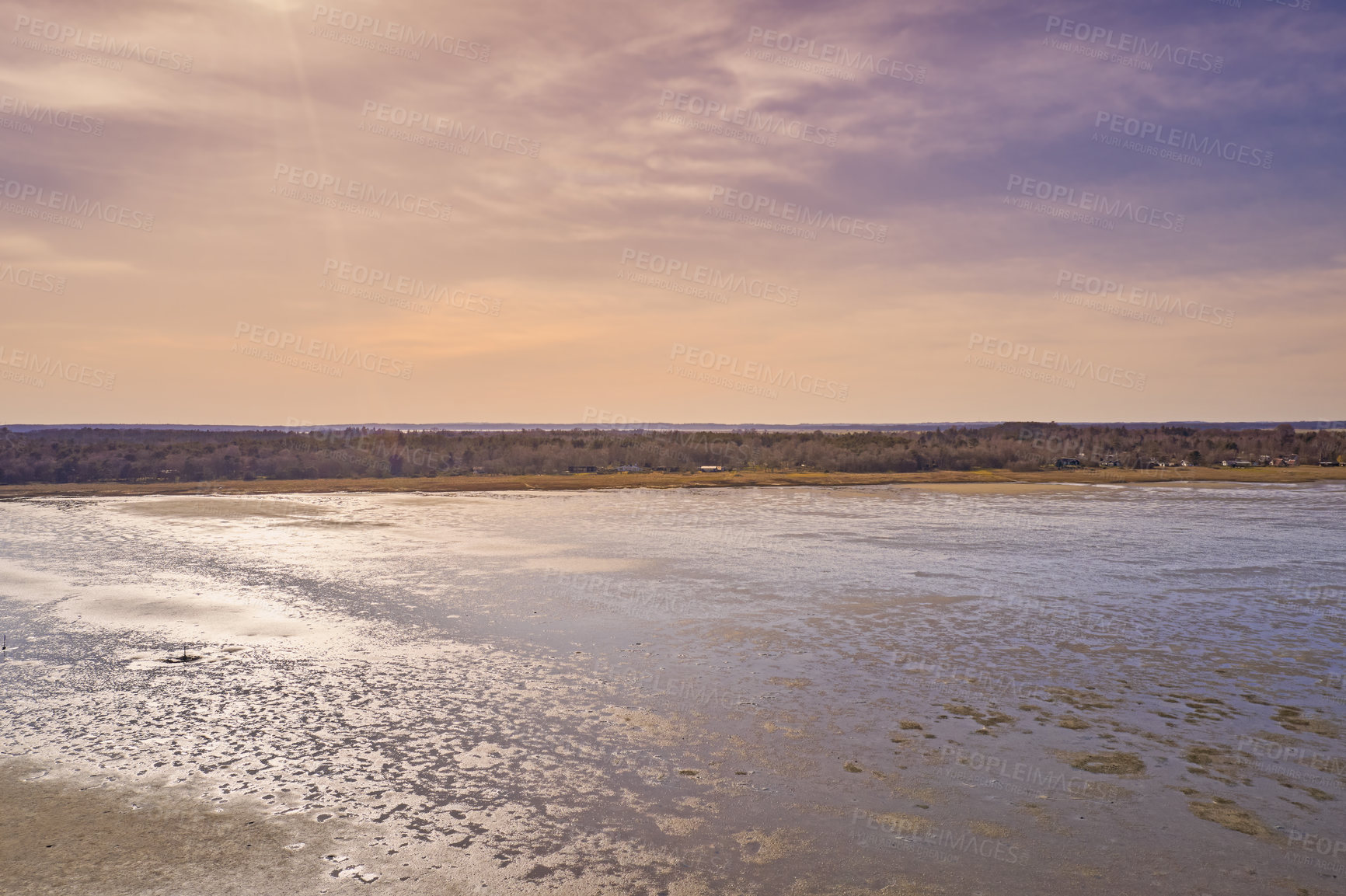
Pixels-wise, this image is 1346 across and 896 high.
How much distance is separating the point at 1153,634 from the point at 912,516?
15970 mm

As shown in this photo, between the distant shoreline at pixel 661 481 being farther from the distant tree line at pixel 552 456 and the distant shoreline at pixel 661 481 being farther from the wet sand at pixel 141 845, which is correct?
the wet sand at pixel 141 845

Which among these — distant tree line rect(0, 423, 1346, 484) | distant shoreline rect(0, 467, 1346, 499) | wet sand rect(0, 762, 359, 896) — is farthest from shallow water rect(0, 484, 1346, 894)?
distant tree line rect(0, 423, 1346, 484)

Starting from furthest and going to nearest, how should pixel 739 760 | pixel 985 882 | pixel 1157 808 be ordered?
pixel 739 760
pixel 1157 808
pixel 985 882

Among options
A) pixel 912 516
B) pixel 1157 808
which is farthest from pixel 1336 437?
pixel 1157 808

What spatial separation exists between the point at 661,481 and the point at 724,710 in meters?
34.8

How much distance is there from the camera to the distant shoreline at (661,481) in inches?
1532

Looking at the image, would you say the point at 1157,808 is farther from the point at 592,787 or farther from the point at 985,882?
the point at 592,787

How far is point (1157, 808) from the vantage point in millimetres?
6445

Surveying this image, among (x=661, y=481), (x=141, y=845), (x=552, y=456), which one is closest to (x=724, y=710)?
(x=141, y=845)

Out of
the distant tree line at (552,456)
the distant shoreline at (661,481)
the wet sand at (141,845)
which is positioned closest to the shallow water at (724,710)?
the wet sand at (141,845)

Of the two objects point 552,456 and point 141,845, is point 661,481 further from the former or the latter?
point 141,845

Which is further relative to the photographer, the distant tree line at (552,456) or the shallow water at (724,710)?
the distant tree line at (552,456)

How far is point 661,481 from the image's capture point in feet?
143

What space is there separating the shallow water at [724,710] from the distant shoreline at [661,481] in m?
20.7
